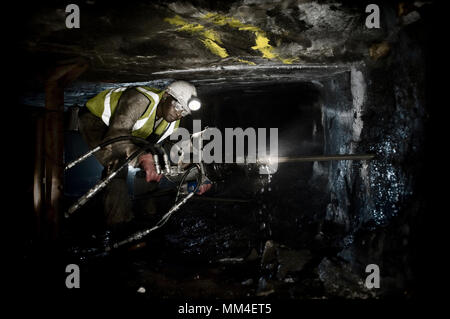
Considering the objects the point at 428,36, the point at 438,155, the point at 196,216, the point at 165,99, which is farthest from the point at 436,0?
the point at 196,216

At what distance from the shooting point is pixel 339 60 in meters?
2.67

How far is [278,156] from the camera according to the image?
249 centimetres

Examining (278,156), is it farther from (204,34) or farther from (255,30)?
(204,34)

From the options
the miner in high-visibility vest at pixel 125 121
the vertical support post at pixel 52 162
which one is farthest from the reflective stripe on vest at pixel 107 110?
the vertical support post at pixel 52 162

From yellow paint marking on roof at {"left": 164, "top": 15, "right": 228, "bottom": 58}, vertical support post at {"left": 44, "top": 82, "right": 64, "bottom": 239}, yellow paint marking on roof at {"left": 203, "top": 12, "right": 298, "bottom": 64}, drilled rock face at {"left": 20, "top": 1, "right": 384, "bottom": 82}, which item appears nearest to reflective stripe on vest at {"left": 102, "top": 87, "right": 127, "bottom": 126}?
drilled rock face at {"left": 20, "top": 1, "right": 384, "bottom": 82}

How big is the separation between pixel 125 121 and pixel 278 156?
192 cm

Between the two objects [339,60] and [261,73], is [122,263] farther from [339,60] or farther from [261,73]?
[339,60]

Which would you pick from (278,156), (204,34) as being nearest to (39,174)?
(204,34)

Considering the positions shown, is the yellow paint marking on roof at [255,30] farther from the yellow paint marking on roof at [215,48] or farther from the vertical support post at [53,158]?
the vertical support post at [53,158]

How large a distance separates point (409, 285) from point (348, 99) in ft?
7.10

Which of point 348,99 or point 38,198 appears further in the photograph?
point 348,99

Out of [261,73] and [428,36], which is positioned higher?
[261,73]

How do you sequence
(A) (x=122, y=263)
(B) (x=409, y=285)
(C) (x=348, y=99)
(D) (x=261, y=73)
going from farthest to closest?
(D) (x=261, y=73) < (C) (x=348, y=99) < (A) (x=122, y=263) < (B) (x=409, y=285)

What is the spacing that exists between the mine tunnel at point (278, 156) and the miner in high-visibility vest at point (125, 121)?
26 centimetres
